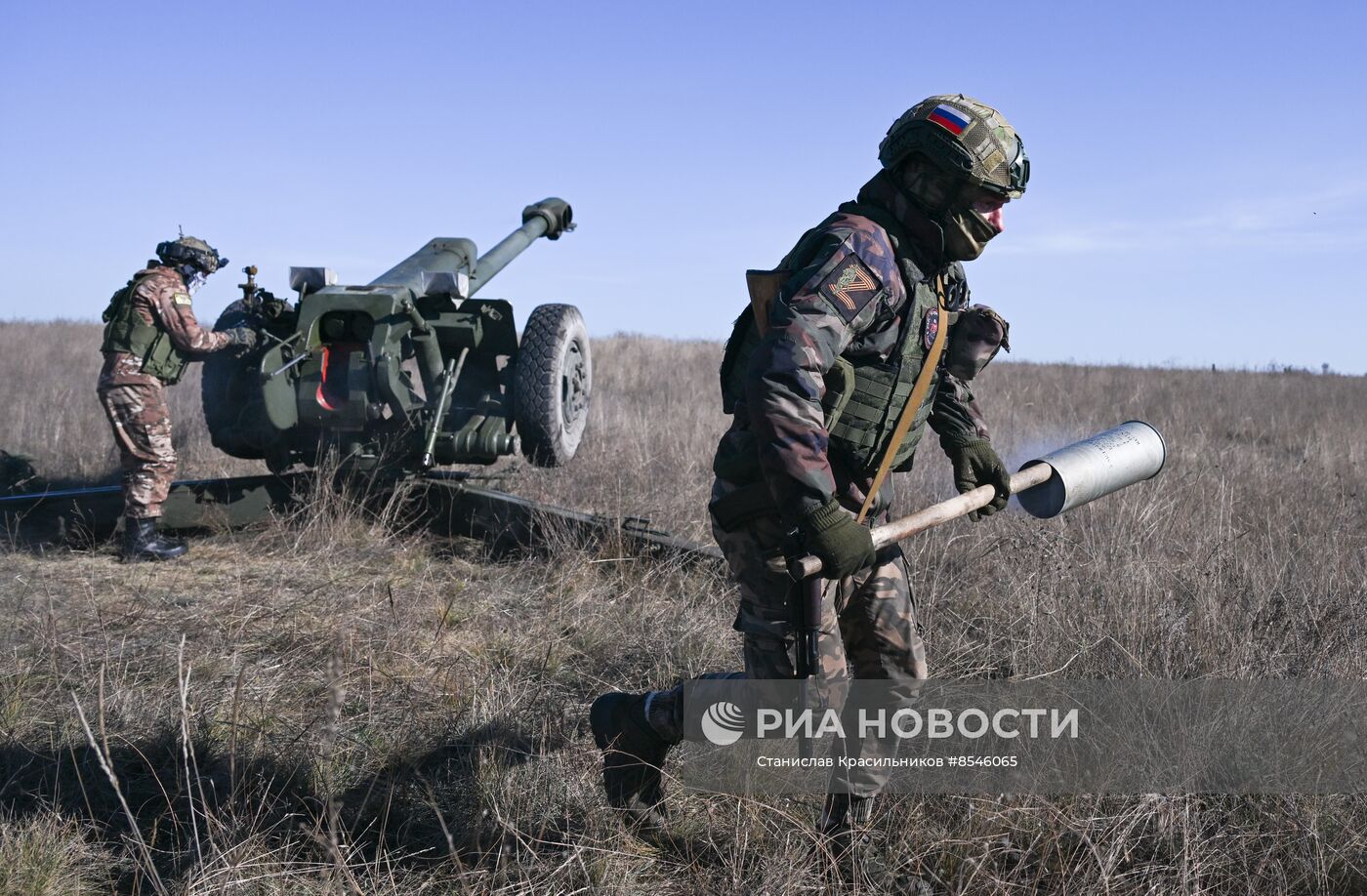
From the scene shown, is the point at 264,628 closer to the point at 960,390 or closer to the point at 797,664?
the point at 797,664

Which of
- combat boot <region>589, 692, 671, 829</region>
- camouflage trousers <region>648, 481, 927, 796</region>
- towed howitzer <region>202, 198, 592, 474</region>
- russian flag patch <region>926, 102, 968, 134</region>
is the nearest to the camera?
russian flag patch <region>926, 102, 968, 134</region>

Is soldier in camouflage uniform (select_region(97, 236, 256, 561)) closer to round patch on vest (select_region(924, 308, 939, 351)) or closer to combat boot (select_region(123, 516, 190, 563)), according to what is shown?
combat boot (select_region(123, 516, 190, 563))

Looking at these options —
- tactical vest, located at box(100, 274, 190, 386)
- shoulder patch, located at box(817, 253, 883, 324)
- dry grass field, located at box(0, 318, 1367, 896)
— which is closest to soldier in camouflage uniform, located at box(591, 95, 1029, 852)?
shoulder patch, located at box(817, 253, 883, 324)

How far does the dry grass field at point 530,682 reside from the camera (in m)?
2.64

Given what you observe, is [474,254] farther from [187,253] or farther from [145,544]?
[145,544]

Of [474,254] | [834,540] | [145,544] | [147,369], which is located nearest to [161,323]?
[147,369]

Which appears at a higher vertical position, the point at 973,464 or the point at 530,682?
the point at 973,464

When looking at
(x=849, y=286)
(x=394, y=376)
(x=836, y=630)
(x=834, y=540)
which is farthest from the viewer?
(x=394, y=376)

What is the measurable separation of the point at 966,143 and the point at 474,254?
4855 mm

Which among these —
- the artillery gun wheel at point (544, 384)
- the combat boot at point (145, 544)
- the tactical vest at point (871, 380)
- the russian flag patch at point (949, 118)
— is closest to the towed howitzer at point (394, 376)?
the artillery gun wheel at point (544, 384)

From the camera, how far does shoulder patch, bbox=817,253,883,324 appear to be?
7.91 feet

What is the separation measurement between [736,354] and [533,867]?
138 cm

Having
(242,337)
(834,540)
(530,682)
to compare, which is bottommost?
(530,682)

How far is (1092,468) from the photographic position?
3.15 metres
